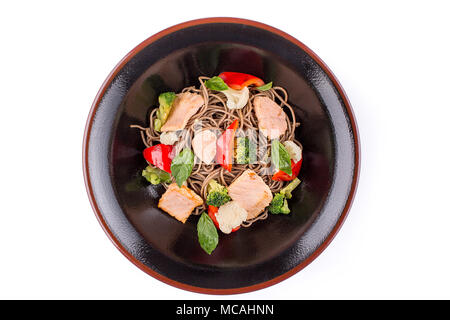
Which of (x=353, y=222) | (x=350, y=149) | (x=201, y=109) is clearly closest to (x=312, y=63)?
(x=350, y=149)

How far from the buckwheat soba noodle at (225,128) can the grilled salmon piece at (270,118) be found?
2.8 inches

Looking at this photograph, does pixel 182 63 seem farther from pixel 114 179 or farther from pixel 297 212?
pixel 297 212

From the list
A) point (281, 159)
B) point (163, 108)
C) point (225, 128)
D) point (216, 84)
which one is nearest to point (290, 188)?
point (281, 159)

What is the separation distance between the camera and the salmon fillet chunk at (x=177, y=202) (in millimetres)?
3254

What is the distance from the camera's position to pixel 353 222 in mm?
3838

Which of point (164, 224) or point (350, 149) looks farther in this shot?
point (164, 224)

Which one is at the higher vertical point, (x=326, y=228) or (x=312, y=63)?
(x=312, y=63)

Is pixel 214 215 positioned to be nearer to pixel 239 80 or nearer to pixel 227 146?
pixel 227 146

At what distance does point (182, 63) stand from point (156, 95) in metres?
0.41

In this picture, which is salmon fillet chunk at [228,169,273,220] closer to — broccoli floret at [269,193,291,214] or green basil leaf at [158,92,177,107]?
broccoli floret at [269,193,291,214]

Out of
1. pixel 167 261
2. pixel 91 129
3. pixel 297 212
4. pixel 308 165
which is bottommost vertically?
pixel 167 261

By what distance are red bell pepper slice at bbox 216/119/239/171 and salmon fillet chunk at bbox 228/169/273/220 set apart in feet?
0.62

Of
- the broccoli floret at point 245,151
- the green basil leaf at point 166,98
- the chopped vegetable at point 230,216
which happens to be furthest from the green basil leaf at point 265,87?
the chopped vegetable at point 230,216

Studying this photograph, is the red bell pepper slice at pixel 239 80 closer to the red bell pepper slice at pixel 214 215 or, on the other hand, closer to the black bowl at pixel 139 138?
the black bowl at pixel 139 138
